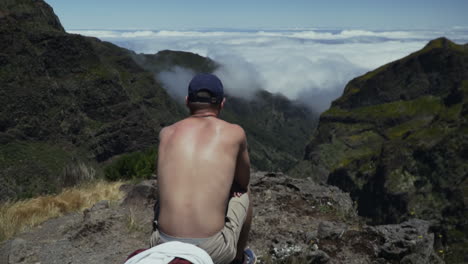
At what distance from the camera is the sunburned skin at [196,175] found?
441 cm

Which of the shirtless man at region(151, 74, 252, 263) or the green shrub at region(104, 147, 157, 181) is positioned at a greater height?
the shirtless man at region(151, 74, 252, 263)

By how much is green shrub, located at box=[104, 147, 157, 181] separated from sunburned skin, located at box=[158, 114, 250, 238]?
446 inches

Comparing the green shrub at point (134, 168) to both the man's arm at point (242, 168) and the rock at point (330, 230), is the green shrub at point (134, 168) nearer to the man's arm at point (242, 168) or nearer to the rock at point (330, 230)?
the rock at point (330, 230)

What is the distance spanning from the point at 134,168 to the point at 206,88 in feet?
40.7

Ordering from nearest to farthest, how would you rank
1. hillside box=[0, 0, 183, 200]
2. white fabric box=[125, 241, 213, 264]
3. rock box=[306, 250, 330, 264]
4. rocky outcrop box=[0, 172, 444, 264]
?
white fabric box=[125, 241, 213, 264] < rock box=[306, 250, 330, 264] < rocky outcrop box=[0, 172, 444, 264] < hillside box=[0, 0, 183, 200]

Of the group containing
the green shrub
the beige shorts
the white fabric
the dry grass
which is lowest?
the green shrub

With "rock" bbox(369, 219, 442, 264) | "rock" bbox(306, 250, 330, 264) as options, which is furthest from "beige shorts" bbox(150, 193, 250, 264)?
"rock" bbox(369, 219, 442, 264)

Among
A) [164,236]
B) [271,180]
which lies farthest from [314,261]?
[271,180]

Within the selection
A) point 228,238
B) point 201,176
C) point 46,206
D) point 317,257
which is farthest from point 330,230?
point 46,206

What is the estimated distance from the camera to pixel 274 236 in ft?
29.4

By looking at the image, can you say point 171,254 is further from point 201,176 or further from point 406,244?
point 406,244

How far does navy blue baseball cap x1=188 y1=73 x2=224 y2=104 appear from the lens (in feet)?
16.2

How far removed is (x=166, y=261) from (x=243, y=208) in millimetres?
1631

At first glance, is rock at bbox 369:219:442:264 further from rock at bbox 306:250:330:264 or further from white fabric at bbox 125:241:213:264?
white fabric at bbox 125:241:213:264
